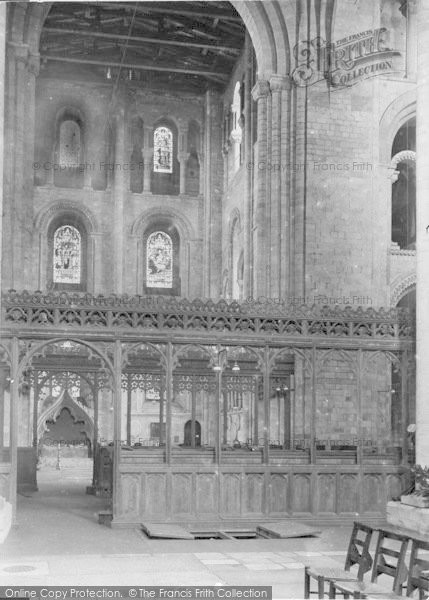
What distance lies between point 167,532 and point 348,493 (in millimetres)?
3672

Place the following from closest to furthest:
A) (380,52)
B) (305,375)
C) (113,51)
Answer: (305,375)
(380,52)
(113,51)

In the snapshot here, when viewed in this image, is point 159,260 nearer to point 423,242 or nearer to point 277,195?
point 277,195

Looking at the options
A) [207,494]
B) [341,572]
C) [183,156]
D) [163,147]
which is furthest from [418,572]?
[163,147]

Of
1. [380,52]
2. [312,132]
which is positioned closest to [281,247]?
[312,132]

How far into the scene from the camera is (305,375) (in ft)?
71.3

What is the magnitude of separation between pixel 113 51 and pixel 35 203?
6.38 m

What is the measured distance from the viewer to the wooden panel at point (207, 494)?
14.8 meters

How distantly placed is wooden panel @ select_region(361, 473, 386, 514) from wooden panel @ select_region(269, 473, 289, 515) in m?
1.32

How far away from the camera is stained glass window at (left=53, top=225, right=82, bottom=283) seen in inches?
1403

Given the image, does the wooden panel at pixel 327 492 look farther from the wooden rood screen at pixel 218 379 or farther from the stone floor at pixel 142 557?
the stone floor at pixel 142 557

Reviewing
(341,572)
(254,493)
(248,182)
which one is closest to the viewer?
(341,572)

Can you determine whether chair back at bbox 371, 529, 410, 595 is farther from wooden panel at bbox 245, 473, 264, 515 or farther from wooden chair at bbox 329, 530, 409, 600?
wooden panel at bbox 245, 473, 264, 515

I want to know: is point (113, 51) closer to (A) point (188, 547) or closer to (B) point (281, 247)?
(B) point (281, 247)

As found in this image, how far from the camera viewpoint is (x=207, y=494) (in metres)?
14.8
